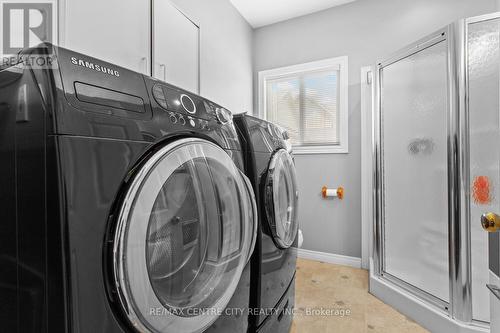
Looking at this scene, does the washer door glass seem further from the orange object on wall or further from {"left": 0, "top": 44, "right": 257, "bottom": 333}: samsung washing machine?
the orange object on wall

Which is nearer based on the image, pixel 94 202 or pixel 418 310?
pixel 94 202

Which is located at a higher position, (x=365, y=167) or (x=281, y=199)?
(x=365, y=167)

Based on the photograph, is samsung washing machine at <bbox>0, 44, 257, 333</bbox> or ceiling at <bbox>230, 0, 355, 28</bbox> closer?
samsung washing machine at <bbox>0, 44, 257, 333</bbox>

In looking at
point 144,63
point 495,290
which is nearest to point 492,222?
point 495,290

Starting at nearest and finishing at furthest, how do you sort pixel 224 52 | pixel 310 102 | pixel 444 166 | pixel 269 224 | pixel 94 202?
pixel 94 202, pixel 269 224, pixel 444 166, pixel 224 52, pixel 310 102

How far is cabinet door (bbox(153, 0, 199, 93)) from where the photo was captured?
4.95 ft

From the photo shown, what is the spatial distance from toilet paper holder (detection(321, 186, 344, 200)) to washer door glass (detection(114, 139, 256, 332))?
180 cm

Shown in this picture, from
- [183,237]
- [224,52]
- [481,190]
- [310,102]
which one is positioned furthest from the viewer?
[310,102]

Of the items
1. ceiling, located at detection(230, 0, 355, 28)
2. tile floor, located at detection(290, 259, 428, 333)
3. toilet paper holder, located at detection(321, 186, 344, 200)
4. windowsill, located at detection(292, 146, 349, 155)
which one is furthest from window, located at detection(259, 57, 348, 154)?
tile floor, located at detection(290, 259, 428, 333)

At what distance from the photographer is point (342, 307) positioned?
1.67 m

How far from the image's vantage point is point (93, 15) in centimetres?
116

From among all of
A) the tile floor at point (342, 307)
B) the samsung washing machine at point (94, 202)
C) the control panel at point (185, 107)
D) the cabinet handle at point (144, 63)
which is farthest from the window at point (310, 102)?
the samsung washing machine at point (94, 202)

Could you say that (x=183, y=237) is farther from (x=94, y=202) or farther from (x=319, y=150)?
(x=319, y=150)

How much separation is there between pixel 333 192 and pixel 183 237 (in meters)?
2.07
